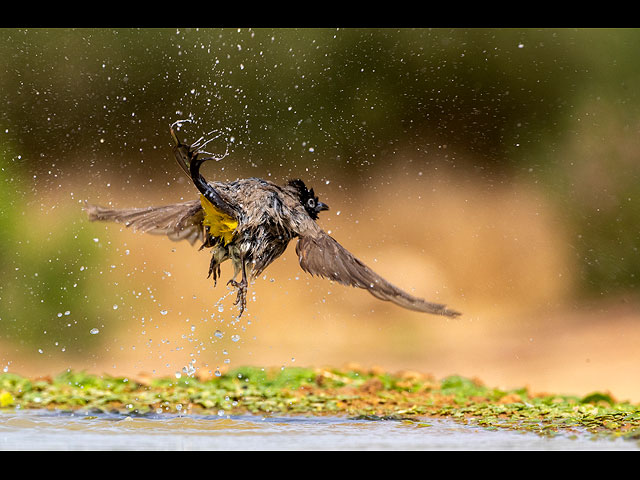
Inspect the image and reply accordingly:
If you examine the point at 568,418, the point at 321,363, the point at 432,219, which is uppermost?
the point at 432,219

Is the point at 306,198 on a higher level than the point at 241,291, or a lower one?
higher

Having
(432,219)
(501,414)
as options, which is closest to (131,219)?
(501,414)

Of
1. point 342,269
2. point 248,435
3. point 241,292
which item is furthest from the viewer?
point 241,292

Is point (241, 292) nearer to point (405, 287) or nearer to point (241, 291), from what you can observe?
point (241, 291)

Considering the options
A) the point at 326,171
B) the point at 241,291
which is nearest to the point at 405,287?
the point at 326,171

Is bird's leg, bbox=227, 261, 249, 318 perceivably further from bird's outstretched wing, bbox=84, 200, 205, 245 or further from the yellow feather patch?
bird's outstretched wing, bbox=84, 200, 205, 245

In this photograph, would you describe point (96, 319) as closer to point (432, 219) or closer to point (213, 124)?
point (213, 124)
